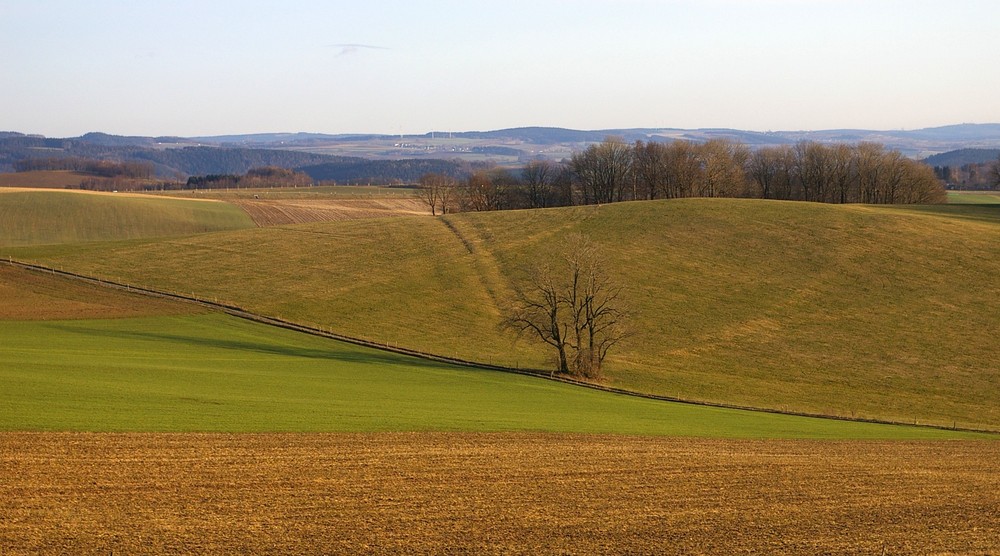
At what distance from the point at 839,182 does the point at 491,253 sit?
186 feet

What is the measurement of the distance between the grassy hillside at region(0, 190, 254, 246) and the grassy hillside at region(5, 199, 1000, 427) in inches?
697

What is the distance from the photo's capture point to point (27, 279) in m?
60.4

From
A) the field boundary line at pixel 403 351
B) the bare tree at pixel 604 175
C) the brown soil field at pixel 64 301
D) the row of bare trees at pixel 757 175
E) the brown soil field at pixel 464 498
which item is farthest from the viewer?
the bare tree at pixel 604 175

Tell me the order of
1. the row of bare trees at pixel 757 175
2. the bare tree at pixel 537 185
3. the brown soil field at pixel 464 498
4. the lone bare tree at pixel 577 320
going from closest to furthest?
the brown soil field at pixel 464 498 → the lone bare tree at pixel 577 320 → the row of bare trees at pixel 757 175 → the bare tree at pixel 537 185

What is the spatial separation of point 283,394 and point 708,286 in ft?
120

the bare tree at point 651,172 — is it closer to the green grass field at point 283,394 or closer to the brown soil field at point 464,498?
the green grass field at point 283,394

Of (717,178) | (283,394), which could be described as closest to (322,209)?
(717,178)

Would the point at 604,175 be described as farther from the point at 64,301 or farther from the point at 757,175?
the point at 64,301

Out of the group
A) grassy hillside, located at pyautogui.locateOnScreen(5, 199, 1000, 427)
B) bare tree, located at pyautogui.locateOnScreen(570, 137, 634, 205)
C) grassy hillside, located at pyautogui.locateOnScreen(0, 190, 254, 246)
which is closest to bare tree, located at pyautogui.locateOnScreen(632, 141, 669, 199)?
bare tree, located at pyautogui.locateOnScreen(570, 137, 634, 205)

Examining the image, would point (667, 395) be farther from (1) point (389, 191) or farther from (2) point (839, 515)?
(1) point (389, 191)

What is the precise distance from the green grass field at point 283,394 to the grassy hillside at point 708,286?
5.58 metres

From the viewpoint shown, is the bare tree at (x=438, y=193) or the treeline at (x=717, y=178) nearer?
the treeline at (x=717, y=178)

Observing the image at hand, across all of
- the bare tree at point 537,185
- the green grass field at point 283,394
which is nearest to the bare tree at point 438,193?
the bare tree at point 537,185

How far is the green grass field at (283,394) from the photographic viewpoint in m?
28.7
